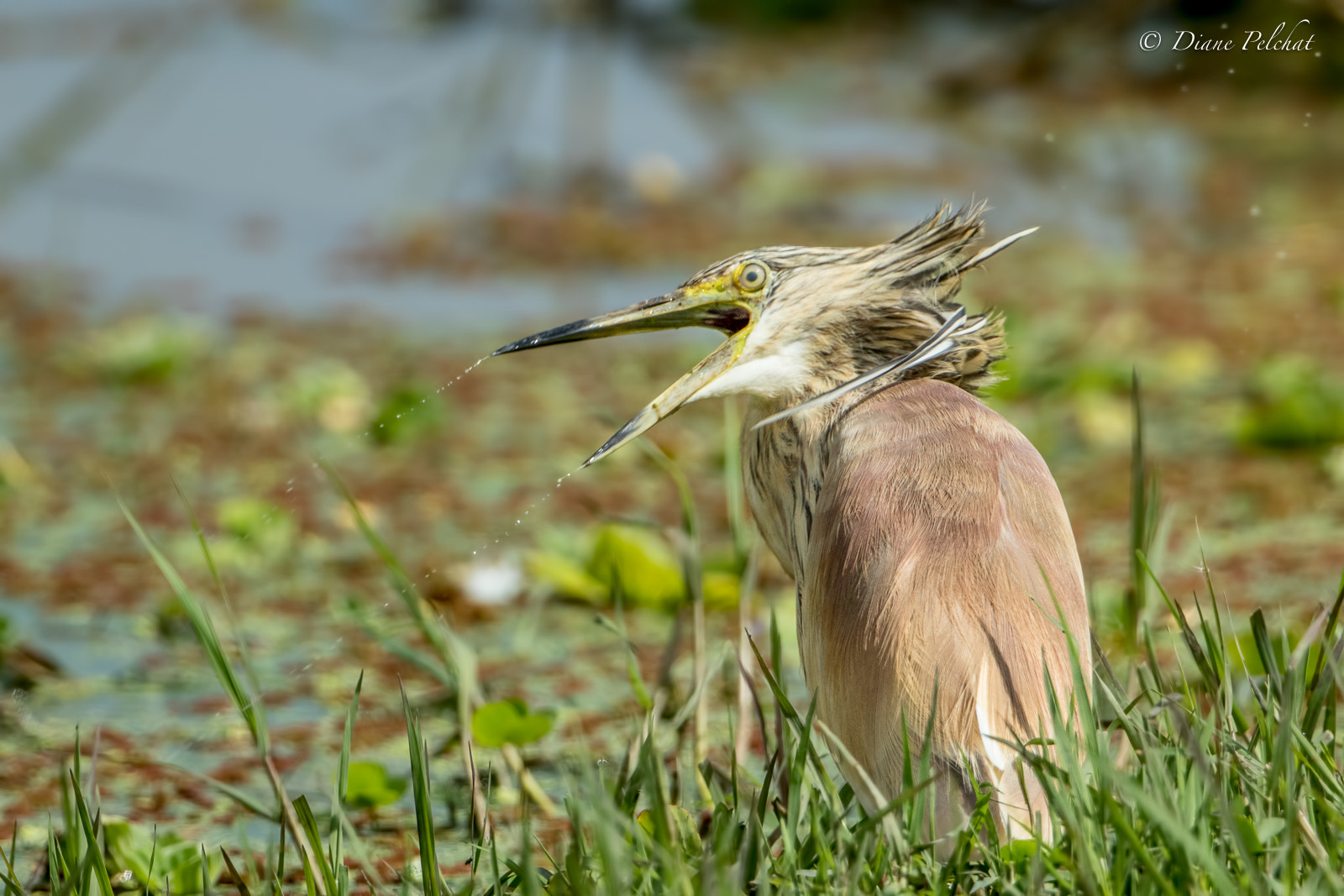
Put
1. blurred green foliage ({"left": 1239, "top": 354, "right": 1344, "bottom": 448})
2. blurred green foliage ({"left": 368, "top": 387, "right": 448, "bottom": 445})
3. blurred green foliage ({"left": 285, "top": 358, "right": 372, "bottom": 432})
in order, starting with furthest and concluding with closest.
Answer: blurred green foliage ({"left": 285, "top": 358, "right": 372, "bottom": 432}), blurred green foliage ({"left": 368, "top": 387, "right": 448, "bottom": 445}), blurred green foliage ({"left": 1239, "top": 354, "right": 1344, "bottom": 448})

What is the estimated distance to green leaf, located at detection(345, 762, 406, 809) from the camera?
6.41 ft

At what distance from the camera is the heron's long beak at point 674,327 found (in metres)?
1.61

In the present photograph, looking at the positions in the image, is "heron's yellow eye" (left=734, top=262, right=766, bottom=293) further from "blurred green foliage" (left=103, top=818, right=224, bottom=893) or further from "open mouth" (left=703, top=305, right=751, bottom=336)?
"blurred green foliage" (left=103, top=818, right=224, bottom=893)

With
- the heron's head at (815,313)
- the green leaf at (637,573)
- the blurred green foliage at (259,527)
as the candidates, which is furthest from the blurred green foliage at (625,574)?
the heron's head at (815,313)

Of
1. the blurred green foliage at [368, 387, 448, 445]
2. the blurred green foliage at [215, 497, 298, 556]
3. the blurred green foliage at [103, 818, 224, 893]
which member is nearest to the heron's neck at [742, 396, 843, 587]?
the blurred green foliage at [103, 818, 224, 893]

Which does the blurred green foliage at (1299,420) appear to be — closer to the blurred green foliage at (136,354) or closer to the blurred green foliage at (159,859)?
the blurred green foliage at (159,859)

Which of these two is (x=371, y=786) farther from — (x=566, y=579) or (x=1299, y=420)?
(x=1299, y=420)

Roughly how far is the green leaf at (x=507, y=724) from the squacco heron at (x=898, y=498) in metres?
0.38

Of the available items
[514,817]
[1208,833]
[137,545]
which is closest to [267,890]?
[514,817]

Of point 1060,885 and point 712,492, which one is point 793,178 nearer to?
point 712,492

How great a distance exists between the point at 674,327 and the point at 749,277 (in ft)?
0.46

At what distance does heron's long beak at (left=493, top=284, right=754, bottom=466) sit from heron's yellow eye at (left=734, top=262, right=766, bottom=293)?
2 cm

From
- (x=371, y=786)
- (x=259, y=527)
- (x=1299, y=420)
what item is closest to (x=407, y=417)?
(x=259, y=527)

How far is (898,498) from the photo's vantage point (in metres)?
1.50
